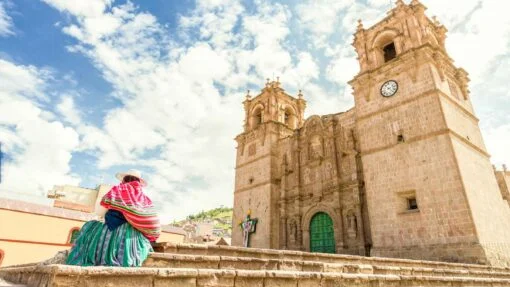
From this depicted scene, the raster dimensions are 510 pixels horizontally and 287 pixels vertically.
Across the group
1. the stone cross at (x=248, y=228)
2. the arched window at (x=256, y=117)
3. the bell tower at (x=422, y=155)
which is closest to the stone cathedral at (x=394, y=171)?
the bell tower at (x=422, y=155)

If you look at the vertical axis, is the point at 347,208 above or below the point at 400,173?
below

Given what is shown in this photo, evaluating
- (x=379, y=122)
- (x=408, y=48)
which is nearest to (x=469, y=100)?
(x=408, y=48)

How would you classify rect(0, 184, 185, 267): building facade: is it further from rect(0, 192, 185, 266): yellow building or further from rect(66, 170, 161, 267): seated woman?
rect(66, 170, 161, 267): seated woman

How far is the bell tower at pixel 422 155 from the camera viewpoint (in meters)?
11.3

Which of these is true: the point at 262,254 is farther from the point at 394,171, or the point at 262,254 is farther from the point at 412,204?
the point at 394,171

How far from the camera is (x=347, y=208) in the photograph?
15836mm

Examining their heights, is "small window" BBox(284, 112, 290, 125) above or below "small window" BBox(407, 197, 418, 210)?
above

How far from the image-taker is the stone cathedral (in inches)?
459

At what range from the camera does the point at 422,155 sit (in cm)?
1278

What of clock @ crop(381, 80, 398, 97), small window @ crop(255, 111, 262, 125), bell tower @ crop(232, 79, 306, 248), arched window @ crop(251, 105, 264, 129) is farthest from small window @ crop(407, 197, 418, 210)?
small window @ crop(255, 111, 262, 125)

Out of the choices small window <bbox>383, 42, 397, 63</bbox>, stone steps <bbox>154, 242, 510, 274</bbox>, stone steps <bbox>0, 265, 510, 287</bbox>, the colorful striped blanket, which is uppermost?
small window <bbox>383, 42, 397, 63</bbox>

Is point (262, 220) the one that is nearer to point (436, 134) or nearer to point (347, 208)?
point (347, 208)

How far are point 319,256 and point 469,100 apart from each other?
601 inches

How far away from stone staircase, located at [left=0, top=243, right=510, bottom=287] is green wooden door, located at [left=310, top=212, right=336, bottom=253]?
863 cm
